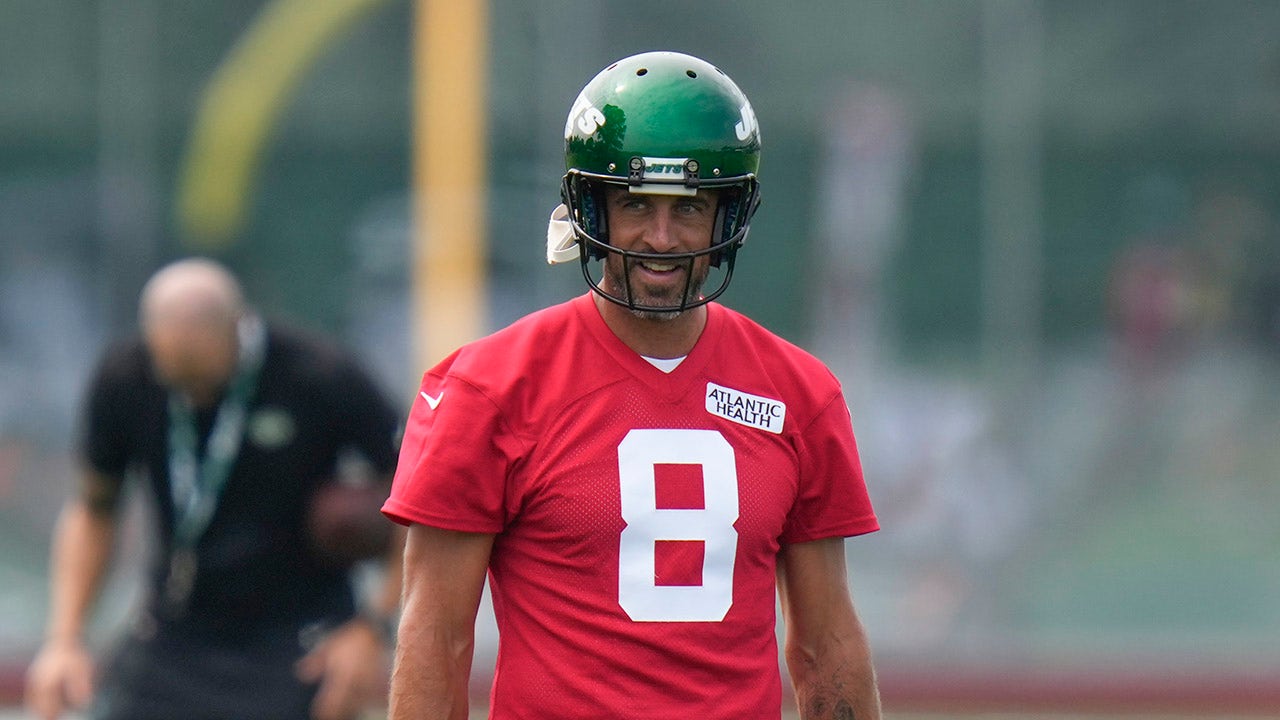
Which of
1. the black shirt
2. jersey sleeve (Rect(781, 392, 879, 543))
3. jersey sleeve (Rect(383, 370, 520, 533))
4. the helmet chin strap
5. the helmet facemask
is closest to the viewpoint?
jersey sleeve (Rect(383, 370, 520, 533))

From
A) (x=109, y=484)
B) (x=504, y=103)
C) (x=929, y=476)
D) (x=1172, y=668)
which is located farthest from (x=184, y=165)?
(x=1172, y=668)

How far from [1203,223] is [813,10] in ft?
8.18

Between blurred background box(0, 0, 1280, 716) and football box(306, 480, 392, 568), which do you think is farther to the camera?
→ blurred background box(0, 0, 1280, 716)

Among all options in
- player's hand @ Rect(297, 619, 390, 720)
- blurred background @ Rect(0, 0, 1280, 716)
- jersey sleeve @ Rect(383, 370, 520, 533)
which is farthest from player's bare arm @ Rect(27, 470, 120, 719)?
blurred background @ Rect(0, 0, 1280, 716)

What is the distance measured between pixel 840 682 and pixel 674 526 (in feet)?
1.52

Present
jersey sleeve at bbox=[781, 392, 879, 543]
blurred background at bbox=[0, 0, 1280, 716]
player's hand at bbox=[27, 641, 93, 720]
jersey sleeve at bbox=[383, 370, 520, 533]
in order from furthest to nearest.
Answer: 1. blurred background at bbox=[0, 0, 1280, 716]
2. player's hand at bbox=[27, 641, 93, 720]
3. jersey sleeve at bbox=[781, 392, 879, 543]
4. jersey sleeve at bbox=[383, 370, 520, 533]

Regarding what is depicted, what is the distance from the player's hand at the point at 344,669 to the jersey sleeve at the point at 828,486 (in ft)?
7.58

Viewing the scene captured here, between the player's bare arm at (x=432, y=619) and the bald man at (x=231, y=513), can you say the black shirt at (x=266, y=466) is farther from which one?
the player's bare arm at (x=432, y=619)

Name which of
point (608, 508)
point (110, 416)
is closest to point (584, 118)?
point (608, 508)

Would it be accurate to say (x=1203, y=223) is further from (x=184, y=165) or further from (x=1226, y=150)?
(x=184, y=165)

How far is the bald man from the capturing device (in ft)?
17.3

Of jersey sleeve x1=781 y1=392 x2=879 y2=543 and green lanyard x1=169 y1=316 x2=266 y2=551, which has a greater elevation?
jersey sleeve x1=781 y1=392 x2=879 y2=543

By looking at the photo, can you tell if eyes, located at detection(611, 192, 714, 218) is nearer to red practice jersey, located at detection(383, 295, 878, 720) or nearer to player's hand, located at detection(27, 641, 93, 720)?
red practice jersey, located at detection(383, 295, 878, 720)

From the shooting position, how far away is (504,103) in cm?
1055
